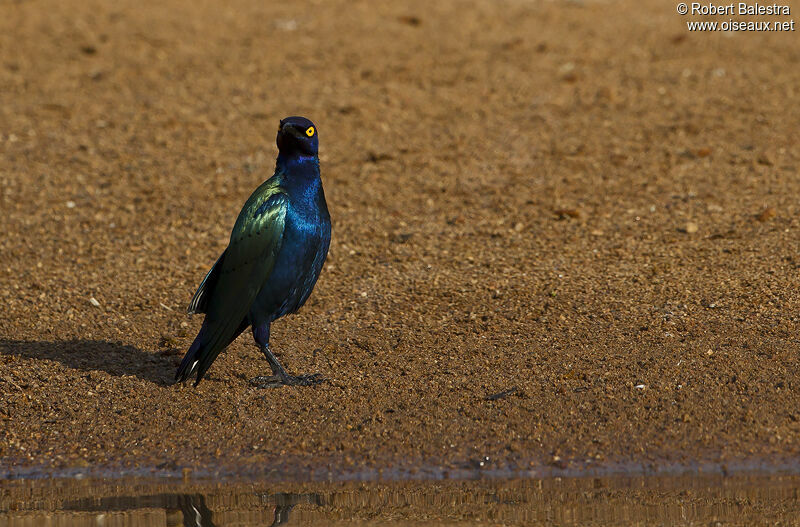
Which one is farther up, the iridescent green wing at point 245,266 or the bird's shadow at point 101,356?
the iridescent green wing at point 245,266

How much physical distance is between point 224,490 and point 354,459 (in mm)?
721

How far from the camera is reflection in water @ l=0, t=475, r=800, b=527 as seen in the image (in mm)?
5477

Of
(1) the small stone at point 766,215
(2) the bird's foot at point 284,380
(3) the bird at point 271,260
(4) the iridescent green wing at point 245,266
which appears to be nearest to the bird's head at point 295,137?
(3) the bird at point 271,260

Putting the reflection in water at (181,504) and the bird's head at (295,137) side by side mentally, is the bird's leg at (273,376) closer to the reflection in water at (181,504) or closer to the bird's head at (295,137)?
the bird's head at (295,137)

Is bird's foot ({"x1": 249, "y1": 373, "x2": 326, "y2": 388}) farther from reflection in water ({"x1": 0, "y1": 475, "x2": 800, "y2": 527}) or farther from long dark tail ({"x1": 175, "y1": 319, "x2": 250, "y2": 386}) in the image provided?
reflection in water ({"x1": 0, "y1": 475, "x2": 800, "y2": 527})

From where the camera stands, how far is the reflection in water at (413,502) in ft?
18.0

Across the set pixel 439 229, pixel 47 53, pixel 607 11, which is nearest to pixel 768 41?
pixel 607 11

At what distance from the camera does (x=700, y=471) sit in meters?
6.00

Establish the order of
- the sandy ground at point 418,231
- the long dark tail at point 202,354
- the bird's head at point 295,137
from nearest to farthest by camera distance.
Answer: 1. the sandy ground at point 418,231
2. the long dark tail at point 202,354
3. the bird's head at point 295,137

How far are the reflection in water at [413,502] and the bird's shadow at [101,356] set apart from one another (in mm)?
1277

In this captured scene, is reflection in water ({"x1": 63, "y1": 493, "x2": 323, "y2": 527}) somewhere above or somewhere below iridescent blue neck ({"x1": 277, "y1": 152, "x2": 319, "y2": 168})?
below

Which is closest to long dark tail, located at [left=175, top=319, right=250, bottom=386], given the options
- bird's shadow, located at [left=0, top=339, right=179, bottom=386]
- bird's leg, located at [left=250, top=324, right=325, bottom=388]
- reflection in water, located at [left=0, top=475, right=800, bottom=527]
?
bird's leg, located at [left=250, top=324, right=325, bottom=388]

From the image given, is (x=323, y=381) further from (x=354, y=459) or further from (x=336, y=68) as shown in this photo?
(x=336, y=68)

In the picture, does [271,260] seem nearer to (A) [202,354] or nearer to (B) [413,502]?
(A) [202,354]
